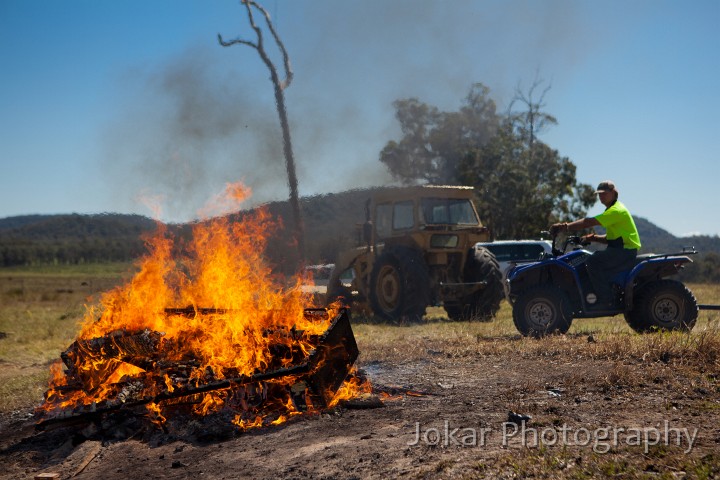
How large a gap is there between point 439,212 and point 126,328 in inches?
333

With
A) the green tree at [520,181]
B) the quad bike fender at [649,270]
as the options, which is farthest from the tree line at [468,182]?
the quad bike fender at [649,270]

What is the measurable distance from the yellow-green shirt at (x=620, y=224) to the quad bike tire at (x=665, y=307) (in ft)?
2.41

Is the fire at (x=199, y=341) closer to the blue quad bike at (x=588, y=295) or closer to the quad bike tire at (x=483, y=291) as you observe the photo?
the blue quad bike at (x=588, y=295)

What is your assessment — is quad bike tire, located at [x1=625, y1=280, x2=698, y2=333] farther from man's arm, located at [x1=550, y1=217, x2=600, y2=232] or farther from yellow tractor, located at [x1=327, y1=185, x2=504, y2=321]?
yellow tractor, located at [x1=327, y1=185, x2=504, y2=321]

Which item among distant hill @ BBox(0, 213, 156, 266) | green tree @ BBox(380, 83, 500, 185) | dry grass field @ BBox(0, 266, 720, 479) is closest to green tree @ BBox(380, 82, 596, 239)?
green tree @ BBox(380, 83, 500, 185)

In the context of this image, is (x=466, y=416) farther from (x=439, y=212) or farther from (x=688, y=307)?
(x=439, y=212)

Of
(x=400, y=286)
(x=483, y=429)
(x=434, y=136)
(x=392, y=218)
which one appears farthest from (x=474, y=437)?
(x=434, y=136)

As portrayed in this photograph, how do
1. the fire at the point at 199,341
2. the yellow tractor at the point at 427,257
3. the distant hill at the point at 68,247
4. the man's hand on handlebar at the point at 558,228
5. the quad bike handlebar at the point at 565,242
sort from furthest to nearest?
1. the distant hill at the point at 68,247
2. the yellow tractor at the point at 427,257
3. the quad bike handlebar at the point at 565,242
4. the man's hand on handlebar at the point at 558,228
5. the fire at the point at 199,341

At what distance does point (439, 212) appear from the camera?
14.4 m

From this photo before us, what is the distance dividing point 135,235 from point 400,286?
31.1m

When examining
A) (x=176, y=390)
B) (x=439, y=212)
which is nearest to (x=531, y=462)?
(x=176, y=390)

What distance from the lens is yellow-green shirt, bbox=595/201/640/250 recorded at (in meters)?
9.22

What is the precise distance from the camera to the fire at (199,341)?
623 cm

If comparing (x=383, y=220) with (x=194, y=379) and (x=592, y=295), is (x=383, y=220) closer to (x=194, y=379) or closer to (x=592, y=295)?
(x=592, y=295)
